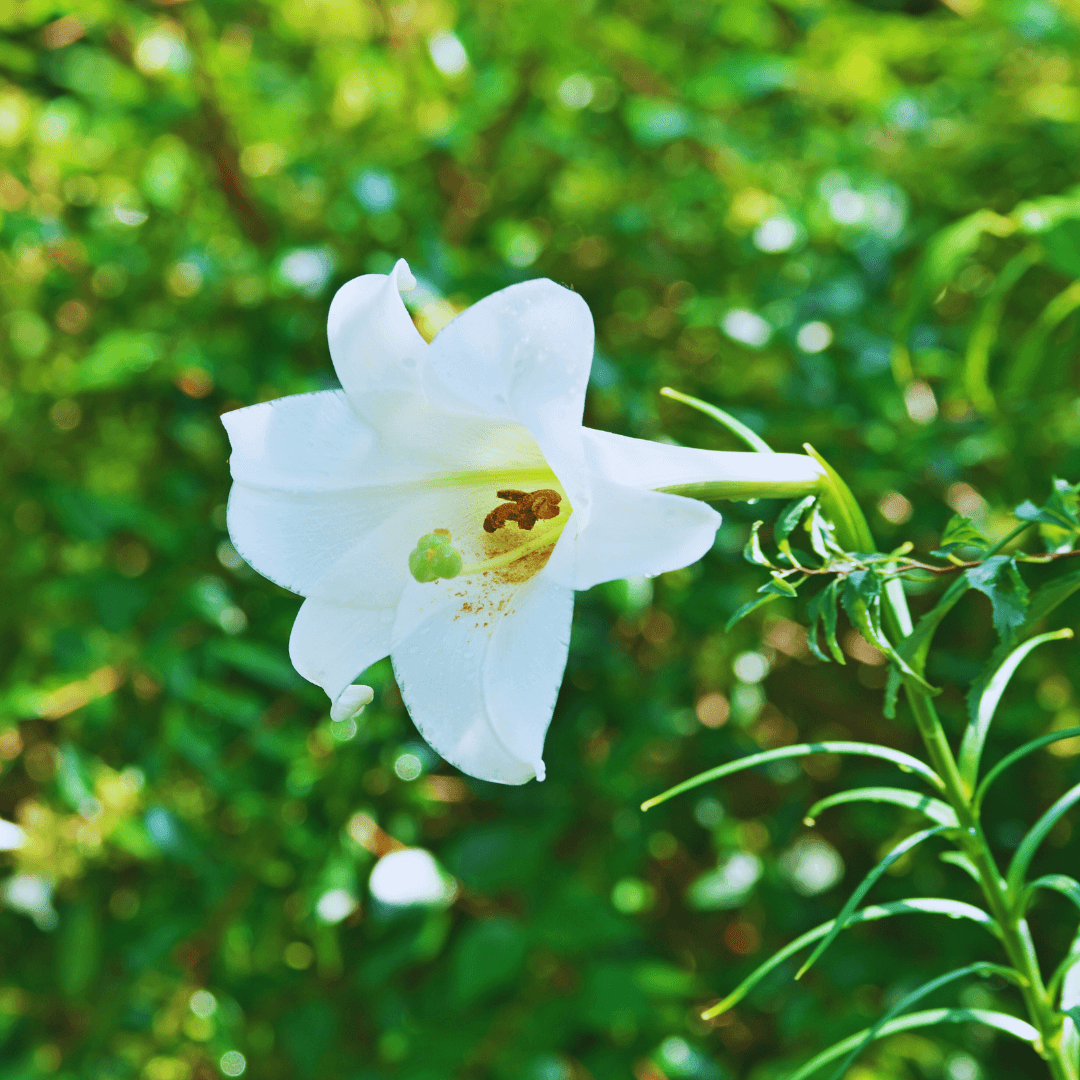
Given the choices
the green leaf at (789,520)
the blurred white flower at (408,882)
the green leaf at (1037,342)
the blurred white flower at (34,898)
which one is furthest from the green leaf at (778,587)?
the blurred white flower at (34,898)

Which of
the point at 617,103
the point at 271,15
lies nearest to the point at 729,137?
the point at 617,103

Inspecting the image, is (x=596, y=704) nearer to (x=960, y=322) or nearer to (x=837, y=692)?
(x=837, y=692)

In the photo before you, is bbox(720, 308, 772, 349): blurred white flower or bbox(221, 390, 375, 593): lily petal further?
bbox(720, 308, 772, 349): blurred white flower

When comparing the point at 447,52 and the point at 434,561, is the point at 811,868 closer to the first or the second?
the point at 434,561

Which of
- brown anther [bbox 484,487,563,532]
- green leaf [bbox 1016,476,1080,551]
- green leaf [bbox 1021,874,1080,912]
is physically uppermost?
green leaf [bbox 1016,476,1080,551]

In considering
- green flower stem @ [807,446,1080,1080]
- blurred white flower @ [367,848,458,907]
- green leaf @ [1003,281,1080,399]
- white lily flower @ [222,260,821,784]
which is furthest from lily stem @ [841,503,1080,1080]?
Answer: blurred white flower @ [367,848,458,907]

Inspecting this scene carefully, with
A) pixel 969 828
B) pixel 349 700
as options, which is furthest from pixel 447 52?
pixel 969 828

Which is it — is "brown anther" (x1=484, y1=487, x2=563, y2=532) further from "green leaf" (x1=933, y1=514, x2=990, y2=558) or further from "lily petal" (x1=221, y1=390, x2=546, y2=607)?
"green leaf" (x1=933, y1=514, x2=990, y2=558)
